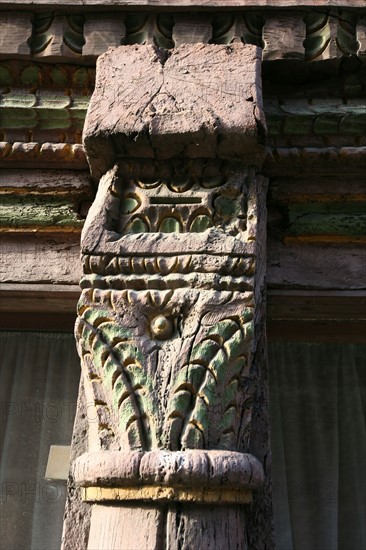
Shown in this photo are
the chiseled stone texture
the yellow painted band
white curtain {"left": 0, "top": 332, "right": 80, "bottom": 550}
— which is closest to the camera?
the yellow painted band

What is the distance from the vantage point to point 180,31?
178 centimetres

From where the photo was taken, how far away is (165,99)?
158cm

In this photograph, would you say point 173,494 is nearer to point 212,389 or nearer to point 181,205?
point 212,389

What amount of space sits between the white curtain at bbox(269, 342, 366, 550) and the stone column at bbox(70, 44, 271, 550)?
748 mm

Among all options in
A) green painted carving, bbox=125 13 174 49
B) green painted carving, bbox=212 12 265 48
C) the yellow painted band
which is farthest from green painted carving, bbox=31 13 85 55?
the yellow painted band

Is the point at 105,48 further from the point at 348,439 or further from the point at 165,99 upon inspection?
the point at 348,439

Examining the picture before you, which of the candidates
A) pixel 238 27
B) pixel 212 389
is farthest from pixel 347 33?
pixel 212 389

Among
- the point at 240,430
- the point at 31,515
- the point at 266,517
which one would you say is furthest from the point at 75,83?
the point at 31,515

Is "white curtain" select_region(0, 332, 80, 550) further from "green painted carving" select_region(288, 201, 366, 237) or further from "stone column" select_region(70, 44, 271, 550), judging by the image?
"green painted carving" select_region(288, 201, 366, 237)

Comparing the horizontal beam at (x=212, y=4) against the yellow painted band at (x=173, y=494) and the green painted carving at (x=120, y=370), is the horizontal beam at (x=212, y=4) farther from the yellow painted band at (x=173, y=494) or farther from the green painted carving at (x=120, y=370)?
the yellow painted band at (x=173, y=494)

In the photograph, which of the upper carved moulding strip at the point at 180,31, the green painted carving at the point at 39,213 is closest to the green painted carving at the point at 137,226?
the green painted carving at the point at 39,213

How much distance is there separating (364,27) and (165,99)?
59 centimetres

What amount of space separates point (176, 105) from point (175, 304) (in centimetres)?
45

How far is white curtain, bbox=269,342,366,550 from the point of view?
2166mm
